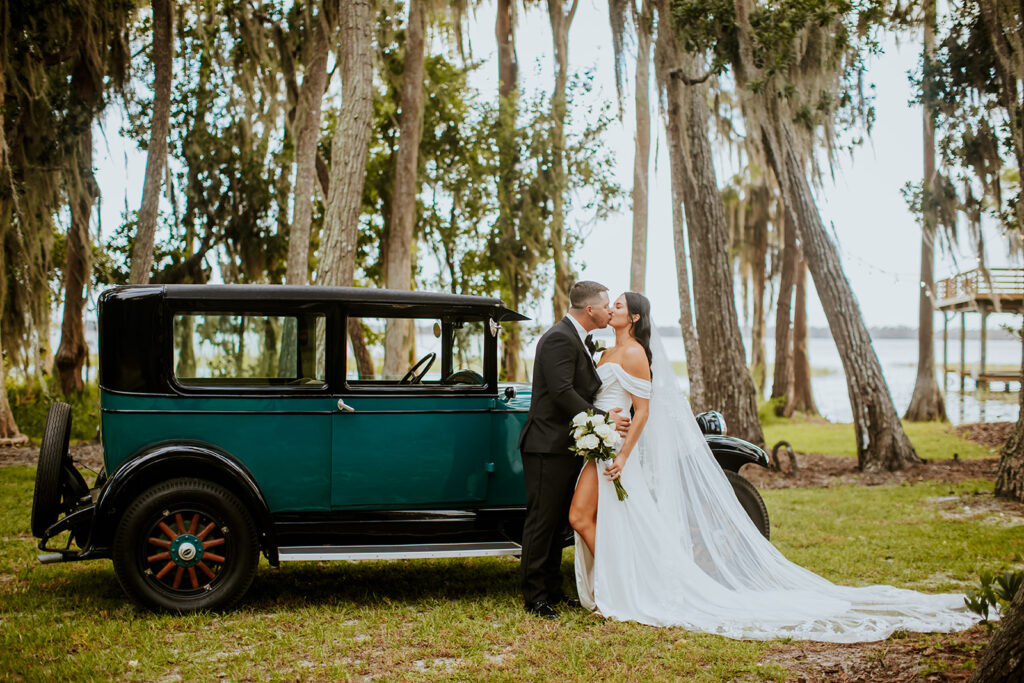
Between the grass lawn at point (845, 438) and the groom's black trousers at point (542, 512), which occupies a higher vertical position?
the groom's black trousers at point (542, 512)

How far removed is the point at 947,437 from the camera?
623 inches

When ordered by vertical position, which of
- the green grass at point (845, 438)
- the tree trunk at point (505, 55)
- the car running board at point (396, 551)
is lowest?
the green grass at point (845, 438)

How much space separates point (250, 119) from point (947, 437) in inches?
581

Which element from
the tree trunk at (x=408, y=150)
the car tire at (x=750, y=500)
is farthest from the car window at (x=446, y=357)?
the tree trunk at (x=408, y=150)

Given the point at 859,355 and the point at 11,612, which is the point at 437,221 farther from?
the point at 11,612

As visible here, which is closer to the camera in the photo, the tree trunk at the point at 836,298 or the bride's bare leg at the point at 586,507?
the bride's bare leg at the point at 586,507

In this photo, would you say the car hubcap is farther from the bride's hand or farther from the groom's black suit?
the bride's hand

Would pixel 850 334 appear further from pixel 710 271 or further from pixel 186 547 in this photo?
pixel 186 547

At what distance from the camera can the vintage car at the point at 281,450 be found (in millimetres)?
4727

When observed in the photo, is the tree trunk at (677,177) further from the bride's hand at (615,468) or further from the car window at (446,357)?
the bride's hand at (615,468)

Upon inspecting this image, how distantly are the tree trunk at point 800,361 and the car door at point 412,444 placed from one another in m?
18.2

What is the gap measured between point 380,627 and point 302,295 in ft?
6.58

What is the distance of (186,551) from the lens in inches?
186

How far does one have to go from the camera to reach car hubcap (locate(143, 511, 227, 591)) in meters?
4.71
